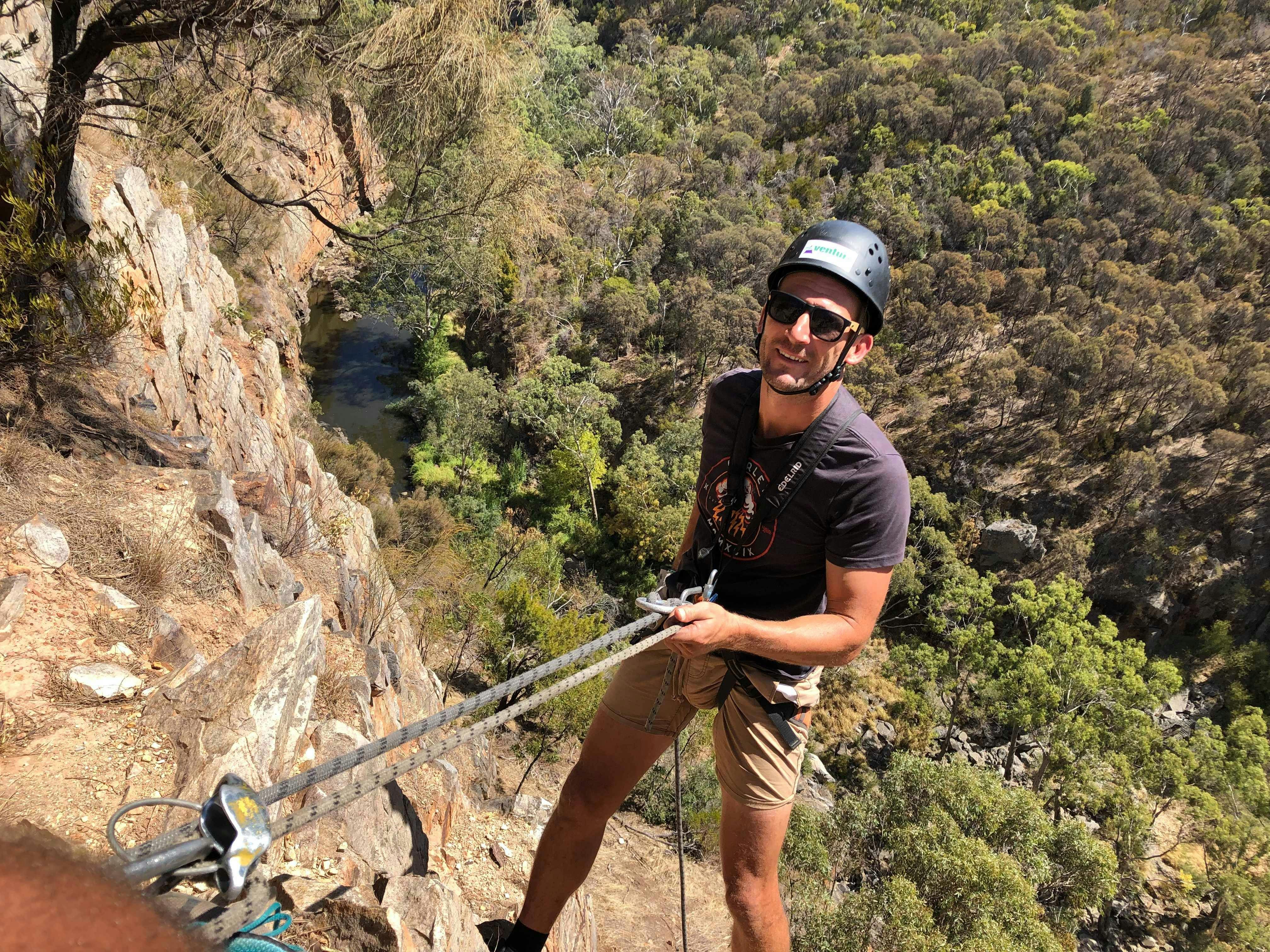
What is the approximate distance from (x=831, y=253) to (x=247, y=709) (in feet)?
10.7

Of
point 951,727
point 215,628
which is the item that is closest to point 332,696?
point 215,628

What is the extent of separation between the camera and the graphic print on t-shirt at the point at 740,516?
2527 millimetres

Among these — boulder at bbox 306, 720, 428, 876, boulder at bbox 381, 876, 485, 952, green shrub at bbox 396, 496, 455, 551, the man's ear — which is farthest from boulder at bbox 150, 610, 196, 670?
green shrub at bbox 396, 496, 455, 551

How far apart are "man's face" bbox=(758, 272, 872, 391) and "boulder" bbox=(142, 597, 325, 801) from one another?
2.74m

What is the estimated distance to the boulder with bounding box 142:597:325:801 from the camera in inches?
124

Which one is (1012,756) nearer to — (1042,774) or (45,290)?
(1042,774)

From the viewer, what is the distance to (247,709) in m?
3.47

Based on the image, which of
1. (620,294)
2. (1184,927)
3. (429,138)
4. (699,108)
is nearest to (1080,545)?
(1184,927)

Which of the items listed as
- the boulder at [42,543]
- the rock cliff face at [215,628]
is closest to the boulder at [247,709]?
the rock cliff face at [215,628]

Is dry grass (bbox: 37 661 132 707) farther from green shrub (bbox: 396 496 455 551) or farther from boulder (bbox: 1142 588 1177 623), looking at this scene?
boulder (bbox: 1142 588 1177 623)

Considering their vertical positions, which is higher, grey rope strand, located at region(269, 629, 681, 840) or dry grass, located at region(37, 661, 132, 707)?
grey rope strand, located at region(269, 629, 681, 840)

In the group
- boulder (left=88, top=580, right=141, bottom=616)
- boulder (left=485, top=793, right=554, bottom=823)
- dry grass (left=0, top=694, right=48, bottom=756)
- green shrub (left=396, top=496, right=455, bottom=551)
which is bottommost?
green shrub (left=396, top=496, right=455, bottom=551)

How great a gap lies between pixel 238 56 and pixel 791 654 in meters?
4.74

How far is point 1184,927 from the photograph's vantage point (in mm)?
21953
